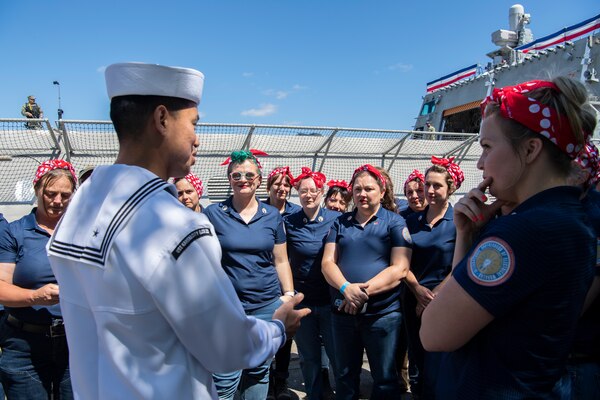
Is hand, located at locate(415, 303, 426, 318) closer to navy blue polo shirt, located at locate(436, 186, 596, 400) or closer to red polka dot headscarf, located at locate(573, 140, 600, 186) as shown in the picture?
red polka dot headscarf, located at locate(573, 140, 600, 186)

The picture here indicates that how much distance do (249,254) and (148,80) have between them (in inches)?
103

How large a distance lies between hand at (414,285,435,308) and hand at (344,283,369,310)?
50 cm

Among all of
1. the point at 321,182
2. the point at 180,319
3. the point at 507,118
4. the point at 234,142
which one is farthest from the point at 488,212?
the point at 234,142

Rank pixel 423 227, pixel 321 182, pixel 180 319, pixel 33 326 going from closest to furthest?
pixel 180 319, pixel 33 326, pixel 423 227, pixel 321 182

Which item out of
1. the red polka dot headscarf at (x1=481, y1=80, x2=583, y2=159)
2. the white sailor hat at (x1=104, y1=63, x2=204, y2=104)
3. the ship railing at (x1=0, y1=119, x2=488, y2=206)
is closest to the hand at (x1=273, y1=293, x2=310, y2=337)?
the white sailor hat at (x1=104, y1=63, x2=204, y2=104)


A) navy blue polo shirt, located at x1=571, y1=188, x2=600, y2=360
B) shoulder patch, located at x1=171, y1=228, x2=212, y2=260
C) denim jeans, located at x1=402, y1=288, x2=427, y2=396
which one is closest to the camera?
shoulder patch, located at x1=171, y1=228, x2=212, y2=260

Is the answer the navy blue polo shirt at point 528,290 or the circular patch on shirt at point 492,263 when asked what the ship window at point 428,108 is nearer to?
the navy blue polo shirt at point 528,290

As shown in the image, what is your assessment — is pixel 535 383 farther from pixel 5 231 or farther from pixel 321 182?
pixel 321 182

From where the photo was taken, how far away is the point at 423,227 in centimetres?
396

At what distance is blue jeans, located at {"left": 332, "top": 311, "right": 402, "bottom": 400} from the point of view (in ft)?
11.6

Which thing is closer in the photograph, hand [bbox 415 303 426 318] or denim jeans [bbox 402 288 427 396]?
hand [bbox 415 303 426 318]

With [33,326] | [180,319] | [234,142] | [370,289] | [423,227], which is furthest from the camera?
[234,142]

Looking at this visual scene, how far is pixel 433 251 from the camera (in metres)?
3.78

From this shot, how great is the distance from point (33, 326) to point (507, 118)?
2.95 metres
